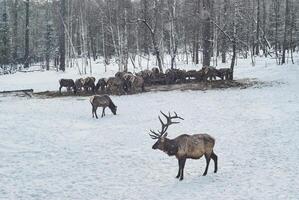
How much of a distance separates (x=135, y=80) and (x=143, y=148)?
1326 cm

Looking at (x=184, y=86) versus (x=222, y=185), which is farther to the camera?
(x=184, y=86)

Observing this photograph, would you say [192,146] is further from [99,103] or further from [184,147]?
[99,103]

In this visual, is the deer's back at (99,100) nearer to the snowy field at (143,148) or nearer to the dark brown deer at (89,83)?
the snowy field at (143,148)

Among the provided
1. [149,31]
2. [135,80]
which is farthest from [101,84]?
[149,31]

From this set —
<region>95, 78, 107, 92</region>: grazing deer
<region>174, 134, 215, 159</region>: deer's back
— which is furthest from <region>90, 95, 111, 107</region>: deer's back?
<region>174, 134, 215, 159</region>: deer's back

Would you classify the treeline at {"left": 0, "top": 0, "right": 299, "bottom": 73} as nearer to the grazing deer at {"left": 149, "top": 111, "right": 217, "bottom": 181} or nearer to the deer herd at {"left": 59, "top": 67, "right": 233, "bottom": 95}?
the deer herd at {"left": 59, "top": 67, "right": 233, "bottom": 95}

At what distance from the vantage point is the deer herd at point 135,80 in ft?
93.2

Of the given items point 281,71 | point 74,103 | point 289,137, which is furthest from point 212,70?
point 289,137

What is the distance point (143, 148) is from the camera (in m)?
15.7

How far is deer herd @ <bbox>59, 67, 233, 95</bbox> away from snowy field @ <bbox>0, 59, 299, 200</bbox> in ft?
7.57

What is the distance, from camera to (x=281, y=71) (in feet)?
110

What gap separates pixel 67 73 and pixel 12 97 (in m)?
12.8

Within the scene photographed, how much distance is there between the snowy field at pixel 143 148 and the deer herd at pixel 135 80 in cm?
231

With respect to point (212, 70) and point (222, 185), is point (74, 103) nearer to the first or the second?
point (212, 70)
